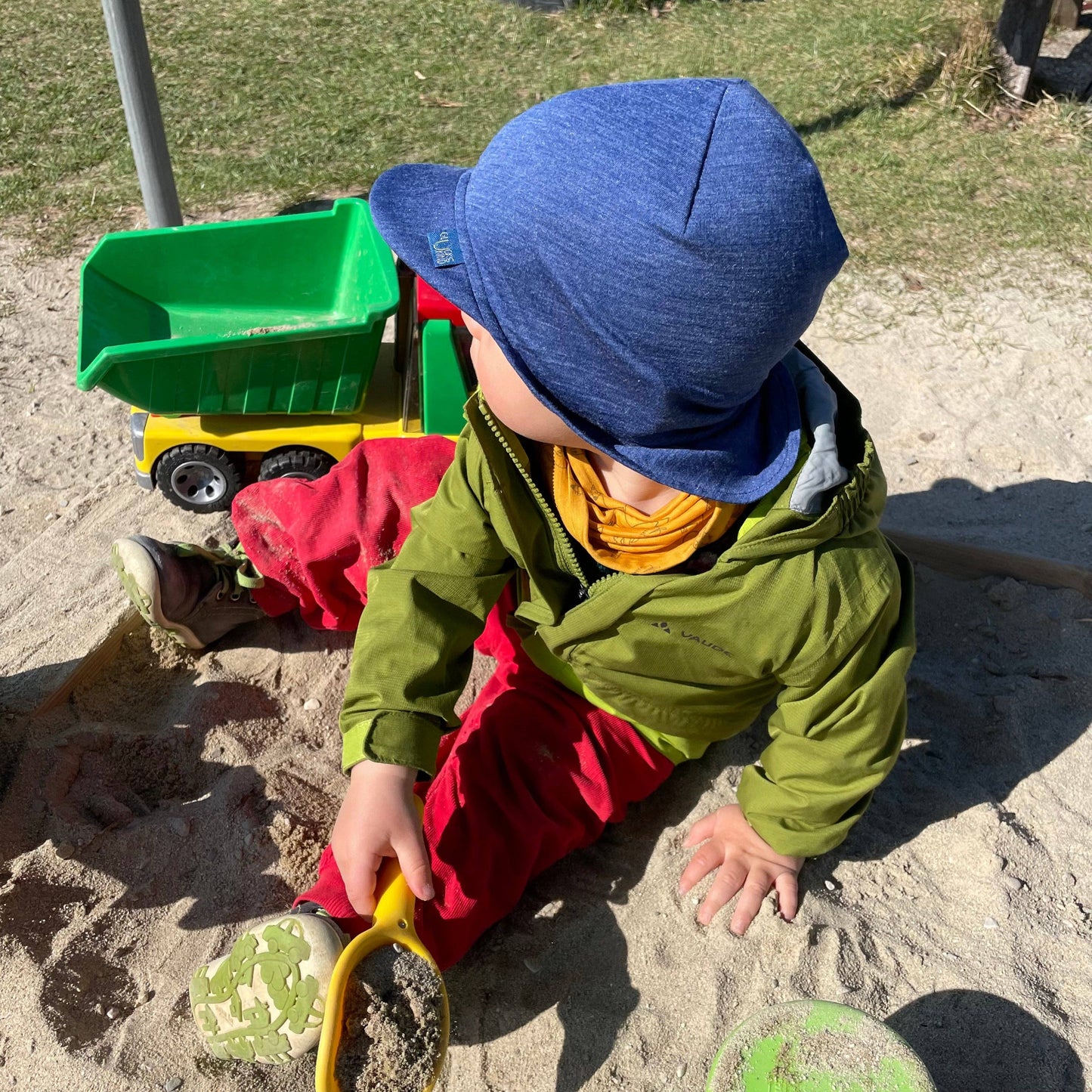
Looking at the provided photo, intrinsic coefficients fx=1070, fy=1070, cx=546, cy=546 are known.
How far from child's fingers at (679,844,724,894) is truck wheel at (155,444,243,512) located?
50.9 inches

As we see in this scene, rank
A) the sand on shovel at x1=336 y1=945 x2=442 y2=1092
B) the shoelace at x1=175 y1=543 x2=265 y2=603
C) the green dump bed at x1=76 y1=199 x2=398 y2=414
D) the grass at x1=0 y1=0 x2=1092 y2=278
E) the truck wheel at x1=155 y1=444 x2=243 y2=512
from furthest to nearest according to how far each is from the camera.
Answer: the grass at x1=0 y1=0 x2=1092 y2=278
the truck wheel at x1=155 y1=444 x2=243 y2=512
the green dump bed at x1=76 y1=199 x2=398 y2=414
the shoelace at x1=175 y1=543 x2=265 y2=603
the sand on shovel at x1=336 y1=945 x2=442 y2=1092

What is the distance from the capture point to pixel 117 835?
5.63 ft

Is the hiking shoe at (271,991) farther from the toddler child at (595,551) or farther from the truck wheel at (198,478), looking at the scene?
the truck wheel at (198,478)

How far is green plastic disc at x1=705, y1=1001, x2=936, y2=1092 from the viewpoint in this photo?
1241mm

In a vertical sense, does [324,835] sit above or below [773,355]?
below

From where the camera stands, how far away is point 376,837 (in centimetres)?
143

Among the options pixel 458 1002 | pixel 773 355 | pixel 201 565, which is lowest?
pixel 458 1002

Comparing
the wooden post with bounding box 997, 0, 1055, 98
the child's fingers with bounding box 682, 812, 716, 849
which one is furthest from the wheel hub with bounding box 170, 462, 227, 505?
the wooden post with bounding box 997, 0, 1055, 98

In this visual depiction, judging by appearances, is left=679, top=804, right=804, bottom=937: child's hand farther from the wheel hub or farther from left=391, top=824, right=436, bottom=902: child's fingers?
the wheel hub

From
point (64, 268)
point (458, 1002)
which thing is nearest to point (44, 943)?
point (458, 1002)

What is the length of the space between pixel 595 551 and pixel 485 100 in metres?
3.36

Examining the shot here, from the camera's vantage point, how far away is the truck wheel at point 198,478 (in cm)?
230

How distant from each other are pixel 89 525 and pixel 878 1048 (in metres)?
1.90

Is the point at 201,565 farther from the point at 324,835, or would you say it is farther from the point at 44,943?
the point at 44,943
